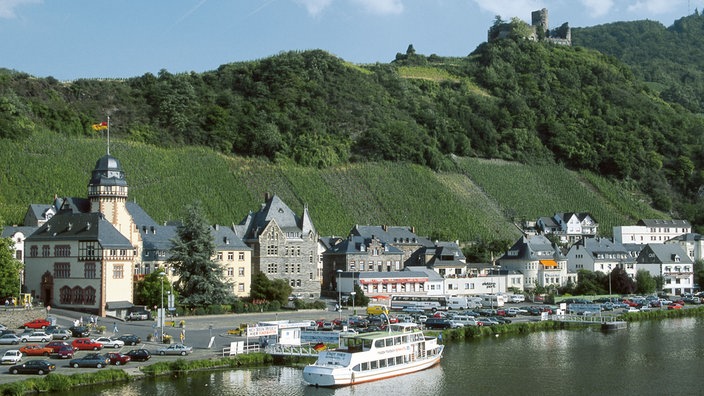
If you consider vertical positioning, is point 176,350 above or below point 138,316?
below

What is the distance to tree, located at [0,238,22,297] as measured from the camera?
66.9 meters

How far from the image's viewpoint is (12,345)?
53.8m

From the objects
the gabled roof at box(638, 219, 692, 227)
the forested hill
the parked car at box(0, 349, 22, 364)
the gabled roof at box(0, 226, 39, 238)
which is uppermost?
the forested hill

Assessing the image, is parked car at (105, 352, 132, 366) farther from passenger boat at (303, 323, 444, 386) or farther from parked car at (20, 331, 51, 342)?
passenger boat at (303, 323, 444, 386)

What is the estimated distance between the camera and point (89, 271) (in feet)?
229

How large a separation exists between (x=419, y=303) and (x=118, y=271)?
27.6m

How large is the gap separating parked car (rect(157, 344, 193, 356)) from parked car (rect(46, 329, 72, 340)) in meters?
7.88

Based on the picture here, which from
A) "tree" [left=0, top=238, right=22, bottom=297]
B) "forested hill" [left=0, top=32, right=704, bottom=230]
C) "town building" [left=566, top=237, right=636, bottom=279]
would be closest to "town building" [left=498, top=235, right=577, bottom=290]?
"town building" [left=566, top=237, right=636, bottom=279]

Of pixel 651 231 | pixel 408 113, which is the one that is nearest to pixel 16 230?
pixel 408 113

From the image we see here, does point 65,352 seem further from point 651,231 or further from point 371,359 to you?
point 651,231

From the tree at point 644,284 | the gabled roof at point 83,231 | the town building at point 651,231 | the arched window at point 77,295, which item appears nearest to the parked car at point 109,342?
the gabled roof at point 83,231

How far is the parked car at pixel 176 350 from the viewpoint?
51.5m

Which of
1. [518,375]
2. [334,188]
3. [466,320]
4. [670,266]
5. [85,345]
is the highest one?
[334,188]

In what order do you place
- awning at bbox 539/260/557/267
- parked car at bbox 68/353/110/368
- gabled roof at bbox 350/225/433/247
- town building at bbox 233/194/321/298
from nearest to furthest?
parked car at bbox 68/353/110/368 → town building at bbox 233/194/321/298 → gabled roof at bbox 350/225/433/247 → awning at bbox 539/260/557/267
